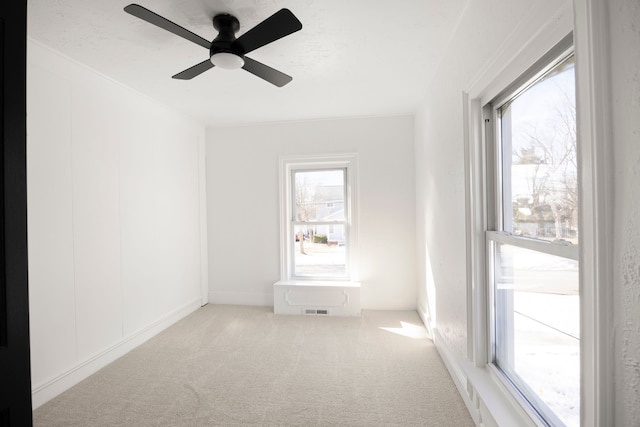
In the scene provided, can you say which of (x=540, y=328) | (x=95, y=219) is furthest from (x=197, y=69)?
(x=540, y=328)

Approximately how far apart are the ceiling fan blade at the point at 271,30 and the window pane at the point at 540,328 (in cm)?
162

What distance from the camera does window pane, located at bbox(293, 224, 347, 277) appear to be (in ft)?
14.0

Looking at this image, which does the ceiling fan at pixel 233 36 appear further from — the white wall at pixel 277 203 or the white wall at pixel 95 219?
the white wall at pixel 277 203

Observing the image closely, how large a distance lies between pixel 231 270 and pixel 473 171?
355 centimetres

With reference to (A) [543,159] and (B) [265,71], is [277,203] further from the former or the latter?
(A) [543,159]

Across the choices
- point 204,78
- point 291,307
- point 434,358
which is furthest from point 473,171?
point 291,307

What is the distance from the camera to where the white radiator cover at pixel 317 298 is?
12.7 ft

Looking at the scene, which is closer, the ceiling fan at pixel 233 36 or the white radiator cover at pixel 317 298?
the ceiling fan at pixel 233 36

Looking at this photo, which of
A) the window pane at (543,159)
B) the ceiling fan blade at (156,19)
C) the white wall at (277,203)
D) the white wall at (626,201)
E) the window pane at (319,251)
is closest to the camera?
the white wall at (626,201)

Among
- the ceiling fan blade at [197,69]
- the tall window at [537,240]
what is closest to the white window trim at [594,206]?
the tall window at [537,240]

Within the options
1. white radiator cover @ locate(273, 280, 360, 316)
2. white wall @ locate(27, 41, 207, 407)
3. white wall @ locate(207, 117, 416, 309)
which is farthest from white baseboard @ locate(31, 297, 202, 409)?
white radiator cover @ locate(273, 280, 360, 316)

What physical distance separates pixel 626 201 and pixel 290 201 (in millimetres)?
3822

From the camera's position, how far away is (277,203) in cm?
432

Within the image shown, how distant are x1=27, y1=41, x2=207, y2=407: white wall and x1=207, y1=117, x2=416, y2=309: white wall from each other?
0.62m
